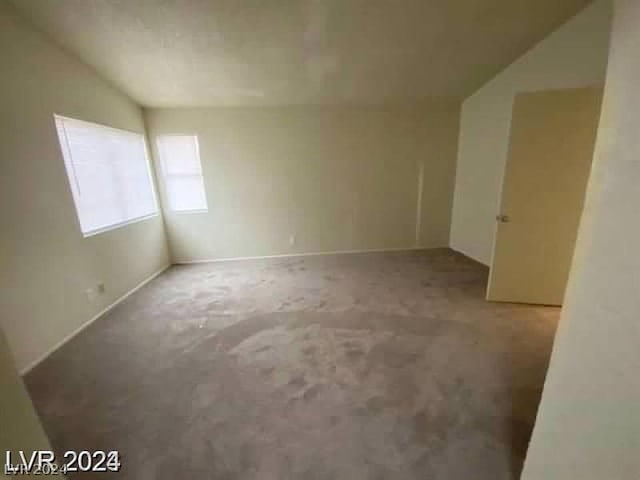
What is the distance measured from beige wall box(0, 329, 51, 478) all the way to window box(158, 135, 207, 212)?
3.57 metres

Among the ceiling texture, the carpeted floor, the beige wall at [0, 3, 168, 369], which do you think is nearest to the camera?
the carpeted floor

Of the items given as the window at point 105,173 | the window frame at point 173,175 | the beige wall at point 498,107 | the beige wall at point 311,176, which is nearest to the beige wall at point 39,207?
the window at point 105,173

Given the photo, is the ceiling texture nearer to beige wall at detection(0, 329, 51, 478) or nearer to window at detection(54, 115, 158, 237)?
window at detection(54, 115, 158, 237)

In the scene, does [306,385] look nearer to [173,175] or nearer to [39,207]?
[39,207]

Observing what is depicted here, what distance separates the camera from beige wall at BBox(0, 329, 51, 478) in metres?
0.73

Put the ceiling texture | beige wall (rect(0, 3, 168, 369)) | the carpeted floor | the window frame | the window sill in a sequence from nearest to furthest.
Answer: the carpeted floor
beige wall (rect(0, 3, 168, 369))
the ceiling texture
the window sill
the window frame

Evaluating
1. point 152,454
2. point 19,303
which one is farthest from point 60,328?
point 152,454

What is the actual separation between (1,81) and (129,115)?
1.55 m

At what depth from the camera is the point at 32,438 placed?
32.4 inches

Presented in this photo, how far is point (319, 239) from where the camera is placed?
448cm

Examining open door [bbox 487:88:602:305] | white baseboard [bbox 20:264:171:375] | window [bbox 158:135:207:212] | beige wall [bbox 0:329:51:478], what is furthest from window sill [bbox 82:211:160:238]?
open door [bbox 487:88:602:305]

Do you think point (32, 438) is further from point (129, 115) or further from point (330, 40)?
point (129, 115)

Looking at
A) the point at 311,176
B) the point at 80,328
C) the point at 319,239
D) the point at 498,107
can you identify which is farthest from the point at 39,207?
the point at 498,107

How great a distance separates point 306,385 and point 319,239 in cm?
287
